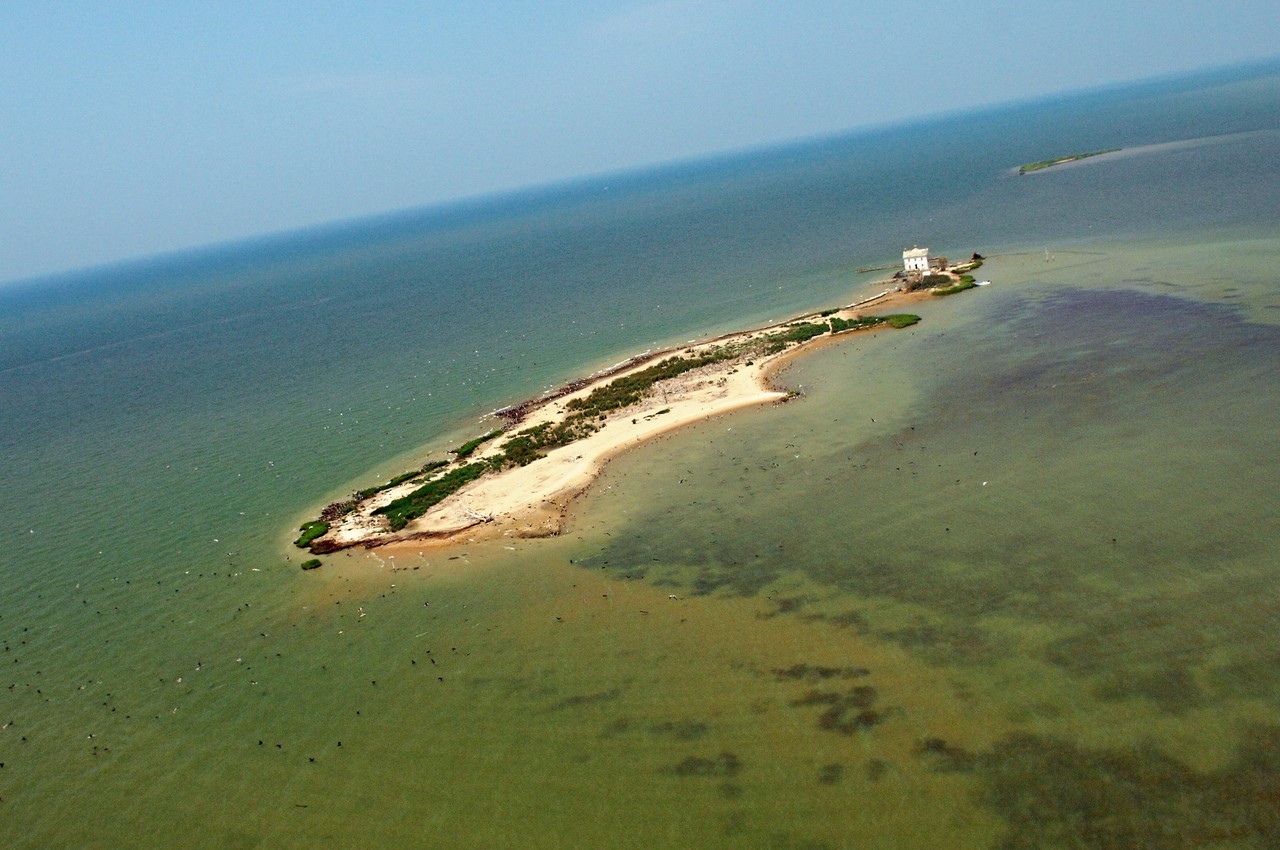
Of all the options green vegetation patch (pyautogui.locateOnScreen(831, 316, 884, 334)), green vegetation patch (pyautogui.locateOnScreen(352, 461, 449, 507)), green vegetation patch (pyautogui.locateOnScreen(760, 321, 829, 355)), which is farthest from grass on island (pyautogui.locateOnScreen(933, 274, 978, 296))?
green vegetation patch (pyautogui.locateOnScreen(352, 461, 449, 507))

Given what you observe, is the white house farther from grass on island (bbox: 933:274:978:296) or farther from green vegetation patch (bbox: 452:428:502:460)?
green vegetation patch (bbox: 452:428:502:460)

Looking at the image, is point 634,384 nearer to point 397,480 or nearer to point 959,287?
point 397,480

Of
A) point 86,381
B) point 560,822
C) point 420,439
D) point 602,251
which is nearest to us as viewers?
point 560,822

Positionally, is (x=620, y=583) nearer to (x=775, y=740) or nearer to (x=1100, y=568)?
(x=775, y=740)

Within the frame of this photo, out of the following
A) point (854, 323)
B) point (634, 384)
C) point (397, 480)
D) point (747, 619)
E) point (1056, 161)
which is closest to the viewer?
point (747, 619)

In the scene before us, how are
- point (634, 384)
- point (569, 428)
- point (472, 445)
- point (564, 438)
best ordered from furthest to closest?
point (634, 384)
point (569, 428)
point (472, 445)
point (564, 438)

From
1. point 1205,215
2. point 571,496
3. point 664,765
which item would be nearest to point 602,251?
point 1205,215

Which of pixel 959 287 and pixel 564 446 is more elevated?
pixel 959 287

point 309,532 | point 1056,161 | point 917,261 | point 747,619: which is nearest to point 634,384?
point 309,532
